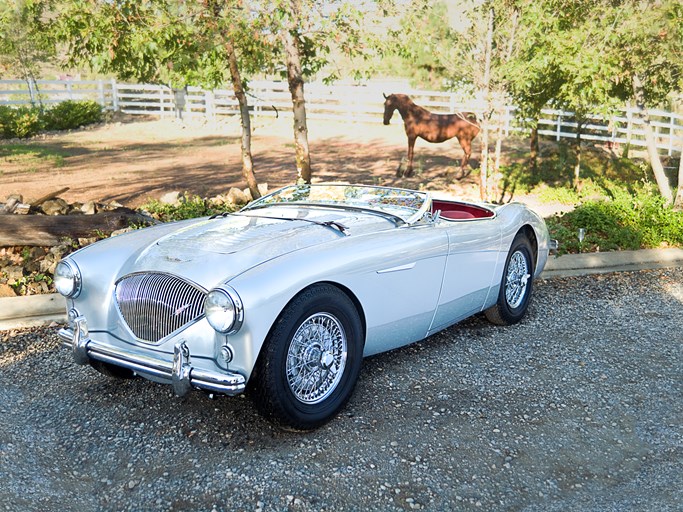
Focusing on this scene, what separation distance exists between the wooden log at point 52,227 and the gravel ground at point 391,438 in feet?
5.38

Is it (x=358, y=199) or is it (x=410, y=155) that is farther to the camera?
(x=410, y=155)

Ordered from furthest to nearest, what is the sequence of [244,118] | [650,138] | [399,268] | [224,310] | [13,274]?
[650,138], [244,118], [13,274], [399,268], [224,310]

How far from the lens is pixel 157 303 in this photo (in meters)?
3.73

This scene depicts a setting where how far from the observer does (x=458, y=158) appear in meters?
17.1

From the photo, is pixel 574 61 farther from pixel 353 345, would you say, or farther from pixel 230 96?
pixel 230 96

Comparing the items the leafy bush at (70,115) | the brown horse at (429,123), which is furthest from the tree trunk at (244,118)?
the leafy bush at (70,115)

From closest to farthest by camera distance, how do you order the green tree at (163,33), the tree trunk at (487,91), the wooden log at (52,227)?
1. the wooden log at (52,227)
2. the green tree at (163,33)
3. the tree trunk at (487,91)

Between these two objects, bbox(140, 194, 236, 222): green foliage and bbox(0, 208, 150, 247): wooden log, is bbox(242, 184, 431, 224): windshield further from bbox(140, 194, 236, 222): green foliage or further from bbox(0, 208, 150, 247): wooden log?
bbox(140, 194, 236, 222): green foliage

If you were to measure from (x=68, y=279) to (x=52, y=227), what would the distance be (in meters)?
3.10

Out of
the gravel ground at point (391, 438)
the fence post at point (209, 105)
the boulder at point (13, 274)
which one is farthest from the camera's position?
the fence post at point (209, 105)

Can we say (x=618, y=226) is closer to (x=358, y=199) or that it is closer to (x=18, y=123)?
(x=358, y=199)

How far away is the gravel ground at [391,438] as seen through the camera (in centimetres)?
330

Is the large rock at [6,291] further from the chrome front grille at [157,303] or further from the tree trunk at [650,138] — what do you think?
the tree trunk at [650,138]

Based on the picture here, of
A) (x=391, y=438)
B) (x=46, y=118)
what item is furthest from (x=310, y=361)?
(x=46, y=118)
